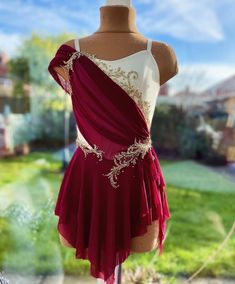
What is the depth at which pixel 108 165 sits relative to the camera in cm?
100

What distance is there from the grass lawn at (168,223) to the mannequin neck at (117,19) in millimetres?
1095

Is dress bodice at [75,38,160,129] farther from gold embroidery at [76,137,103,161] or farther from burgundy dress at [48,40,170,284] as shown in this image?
gold embroidery at [76,137,103,161]

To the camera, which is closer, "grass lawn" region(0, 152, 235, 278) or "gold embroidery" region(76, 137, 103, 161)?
"gold embroidery" region(76, 137, 103, 161)

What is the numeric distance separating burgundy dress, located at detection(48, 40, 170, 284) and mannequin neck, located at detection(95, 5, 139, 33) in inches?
3.9

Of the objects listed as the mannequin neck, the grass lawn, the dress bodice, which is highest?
the mannequin neck

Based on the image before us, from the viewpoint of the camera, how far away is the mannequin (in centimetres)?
98

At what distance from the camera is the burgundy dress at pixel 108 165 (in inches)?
37.9

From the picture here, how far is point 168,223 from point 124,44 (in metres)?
1.27

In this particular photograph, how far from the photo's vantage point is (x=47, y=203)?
1.92 meters

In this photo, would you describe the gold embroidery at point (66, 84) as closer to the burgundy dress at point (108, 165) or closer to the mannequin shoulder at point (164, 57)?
the burgundy dress at point (108, 165)

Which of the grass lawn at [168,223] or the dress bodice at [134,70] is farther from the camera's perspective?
the grass lawn at [168,223]

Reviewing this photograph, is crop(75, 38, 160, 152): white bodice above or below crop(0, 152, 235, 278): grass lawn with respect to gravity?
above

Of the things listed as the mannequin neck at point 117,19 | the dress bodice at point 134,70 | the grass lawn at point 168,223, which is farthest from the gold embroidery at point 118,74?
the grass lawn at point 168,223

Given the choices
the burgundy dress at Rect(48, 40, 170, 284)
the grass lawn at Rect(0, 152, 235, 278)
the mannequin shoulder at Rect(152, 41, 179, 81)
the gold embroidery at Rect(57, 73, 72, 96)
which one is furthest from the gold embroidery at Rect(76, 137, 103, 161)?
the grass lawn at Rect(0, 152, 235, 278)
